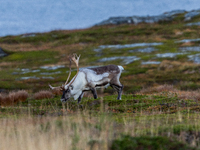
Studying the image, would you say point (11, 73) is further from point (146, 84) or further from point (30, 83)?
point (146, 84)

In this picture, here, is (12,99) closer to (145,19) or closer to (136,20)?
(136,20)

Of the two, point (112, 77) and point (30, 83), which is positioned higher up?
point (112, 77)

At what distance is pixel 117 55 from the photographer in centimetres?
5466

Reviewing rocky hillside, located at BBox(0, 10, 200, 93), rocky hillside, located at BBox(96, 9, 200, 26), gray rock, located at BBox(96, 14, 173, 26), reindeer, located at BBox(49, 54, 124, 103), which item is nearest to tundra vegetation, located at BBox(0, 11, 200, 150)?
rocky hillside, located at BBox(0, 10, 200, 93)

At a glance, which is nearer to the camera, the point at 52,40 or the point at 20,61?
the point at 20,61

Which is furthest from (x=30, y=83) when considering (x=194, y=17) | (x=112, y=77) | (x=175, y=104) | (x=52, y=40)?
(x=194, y=17)

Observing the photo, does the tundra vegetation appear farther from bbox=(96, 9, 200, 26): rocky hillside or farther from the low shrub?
bbox=(96, 9, 200, 26): rocky hillside

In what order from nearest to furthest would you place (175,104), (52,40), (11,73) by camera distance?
1. (175,104)
2. (11,73)
3. (52,40)

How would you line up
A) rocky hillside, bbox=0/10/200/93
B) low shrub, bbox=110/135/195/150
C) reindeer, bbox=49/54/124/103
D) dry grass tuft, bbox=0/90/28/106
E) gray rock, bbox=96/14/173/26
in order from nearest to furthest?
low shrub, bbox=110/135/195/150 → reindeer, bbox=49/54/124/103 → dry grass tuft, bbox=0/90/28/106 → rocky hillside, bbox=0/10/200/93 → gray rock, bbox=96/14/173/26

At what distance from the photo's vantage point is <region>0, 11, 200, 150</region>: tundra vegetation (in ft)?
26.1

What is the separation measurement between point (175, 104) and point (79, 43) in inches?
2460

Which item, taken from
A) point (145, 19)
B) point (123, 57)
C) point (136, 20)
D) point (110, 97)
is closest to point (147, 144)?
point (110, 97)

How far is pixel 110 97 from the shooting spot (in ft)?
67.9

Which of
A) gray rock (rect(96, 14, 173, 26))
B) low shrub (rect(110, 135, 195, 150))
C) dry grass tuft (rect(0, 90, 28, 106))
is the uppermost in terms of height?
gray rock (rect(96, 14, 173, 26))
